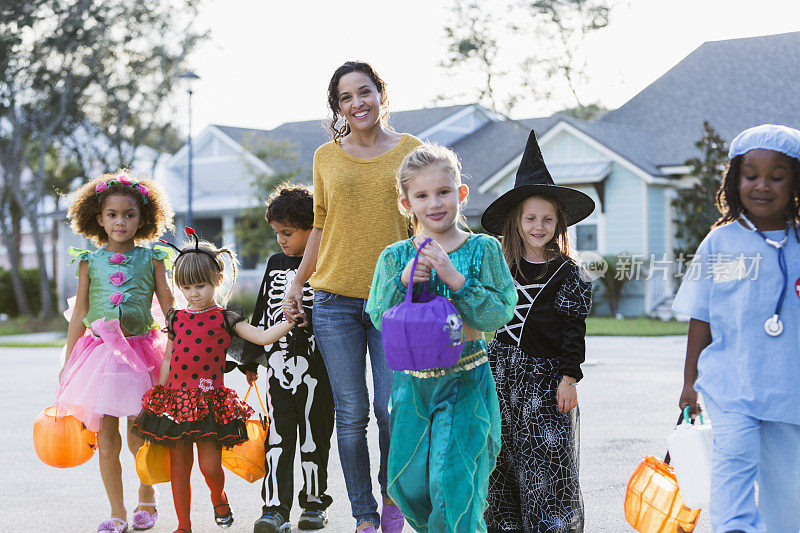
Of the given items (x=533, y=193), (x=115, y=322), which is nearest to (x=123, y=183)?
(x=115, y=322)

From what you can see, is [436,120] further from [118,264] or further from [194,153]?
[118,264]

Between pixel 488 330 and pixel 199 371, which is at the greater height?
pixel 488 330

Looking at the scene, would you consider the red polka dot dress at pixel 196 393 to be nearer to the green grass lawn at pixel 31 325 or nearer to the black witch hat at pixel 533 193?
the black witch hat at pixel 533 193

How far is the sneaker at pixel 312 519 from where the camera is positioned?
Answer: 4809mm

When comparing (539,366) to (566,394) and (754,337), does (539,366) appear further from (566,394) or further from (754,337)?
(754,337)

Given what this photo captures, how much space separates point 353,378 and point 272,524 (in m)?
0.92

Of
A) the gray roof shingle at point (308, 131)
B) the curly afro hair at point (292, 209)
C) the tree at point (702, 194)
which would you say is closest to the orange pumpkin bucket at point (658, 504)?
the curly afro hair at point (292, 209)

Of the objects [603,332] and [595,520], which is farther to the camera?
[603,332]

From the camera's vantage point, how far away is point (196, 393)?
4551mm

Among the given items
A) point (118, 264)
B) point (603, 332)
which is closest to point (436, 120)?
point (603, 332)

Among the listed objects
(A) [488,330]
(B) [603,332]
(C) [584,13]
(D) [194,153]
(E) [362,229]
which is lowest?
(B) [603,332]

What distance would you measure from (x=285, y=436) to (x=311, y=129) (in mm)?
29162

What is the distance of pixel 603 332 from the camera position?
17.7m


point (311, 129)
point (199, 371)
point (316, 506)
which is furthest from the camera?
point (311, 129)
